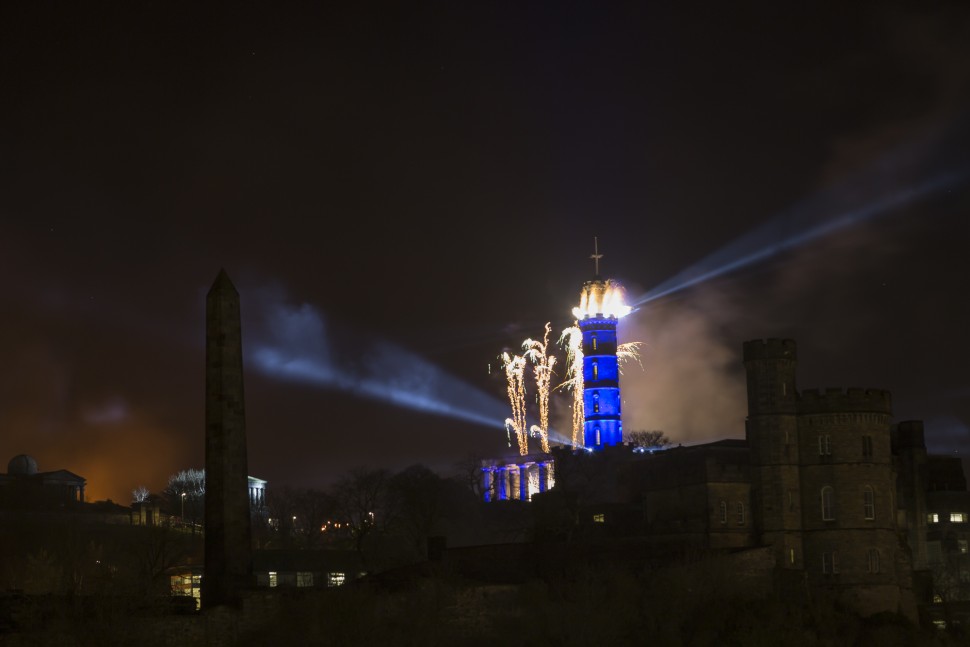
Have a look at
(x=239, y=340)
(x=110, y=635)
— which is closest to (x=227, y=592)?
(x=110, y=635)

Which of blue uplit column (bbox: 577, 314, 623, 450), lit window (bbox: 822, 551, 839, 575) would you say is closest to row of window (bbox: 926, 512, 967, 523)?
blue uplit column (bbox: 577, 314, 623, 450)

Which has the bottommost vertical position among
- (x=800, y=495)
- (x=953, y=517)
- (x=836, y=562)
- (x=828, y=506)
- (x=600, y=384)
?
(x=836, y=562)

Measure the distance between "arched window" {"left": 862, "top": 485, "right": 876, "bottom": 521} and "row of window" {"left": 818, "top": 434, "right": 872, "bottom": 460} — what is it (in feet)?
5.39

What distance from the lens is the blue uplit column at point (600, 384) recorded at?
382 ft

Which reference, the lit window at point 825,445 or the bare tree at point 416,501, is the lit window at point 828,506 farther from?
the bare tree at point 416,501

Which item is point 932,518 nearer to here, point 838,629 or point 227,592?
point 838,629

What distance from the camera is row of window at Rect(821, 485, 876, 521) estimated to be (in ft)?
236

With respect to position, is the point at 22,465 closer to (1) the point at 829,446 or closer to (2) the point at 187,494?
(2) the point at 187,494

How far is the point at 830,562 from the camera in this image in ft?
234

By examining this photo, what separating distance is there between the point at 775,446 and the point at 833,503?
3863 millimetres

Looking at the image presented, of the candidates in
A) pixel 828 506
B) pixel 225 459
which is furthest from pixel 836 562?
pixel 225 459

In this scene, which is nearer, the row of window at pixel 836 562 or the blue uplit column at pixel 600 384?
the row of window at pixel 836 562

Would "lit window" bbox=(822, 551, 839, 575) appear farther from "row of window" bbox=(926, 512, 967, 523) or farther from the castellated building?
"row of window" bbox=(926, 512, 967, 523)

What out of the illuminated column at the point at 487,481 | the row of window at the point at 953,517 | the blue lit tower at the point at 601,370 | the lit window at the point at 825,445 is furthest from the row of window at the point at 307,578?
the row of window at the point at 953,517
